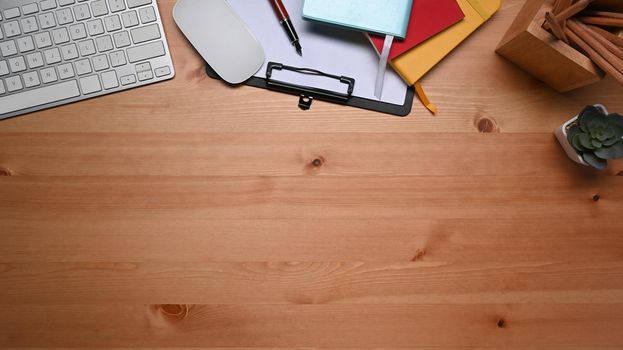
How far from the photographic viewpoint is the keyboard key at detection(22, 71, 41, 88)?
663 mm

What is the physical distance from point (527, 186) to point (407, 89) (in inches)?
8.6

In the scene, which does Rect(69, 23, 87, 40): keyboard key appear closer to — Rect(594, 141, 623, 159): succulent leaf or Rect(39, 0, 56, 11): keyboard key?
Rect(39, 0, 56, 11): keyboard key

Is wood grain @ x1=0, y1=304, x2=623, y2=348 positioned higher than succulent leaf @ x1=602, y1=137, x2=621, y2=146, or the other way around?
succulent leaf @ x1=602, y1=137, x2=621, y2=146

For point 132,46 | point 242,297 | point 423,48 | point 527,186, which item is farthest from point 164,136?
point 527,186

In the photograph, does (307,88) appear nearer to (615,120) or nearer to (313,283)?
(313,283)

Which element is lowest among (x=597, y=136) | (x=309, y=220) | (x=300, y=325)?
(x=300, y=325)

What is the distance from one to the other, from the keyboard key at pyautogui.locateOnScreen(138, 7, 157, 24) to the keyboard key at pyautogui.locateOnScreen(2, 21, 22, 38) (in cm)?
16

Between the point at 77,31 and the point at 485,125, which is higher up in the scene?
the point at 77,31

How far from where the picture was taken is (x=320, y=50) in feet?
2.25

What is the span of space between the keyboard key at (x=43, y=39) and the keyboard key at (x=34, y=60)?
0.04ft

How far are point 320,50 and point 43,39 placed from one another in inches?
14.6

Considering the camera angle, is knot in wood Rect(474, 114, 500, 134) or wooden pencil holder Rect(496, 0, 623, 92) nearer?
wooden pencil holder Rect(496, 0, 623, 92)

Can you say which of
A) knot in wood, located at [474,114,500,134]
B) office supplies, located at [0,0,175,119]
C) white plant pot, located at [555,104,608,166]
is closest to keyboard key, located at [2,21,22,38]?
office supplies, located at [0,0,175,119]

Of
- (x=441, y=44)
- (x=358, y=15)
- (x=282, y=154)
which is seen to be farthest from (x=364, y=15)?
(x=282, y=154)
